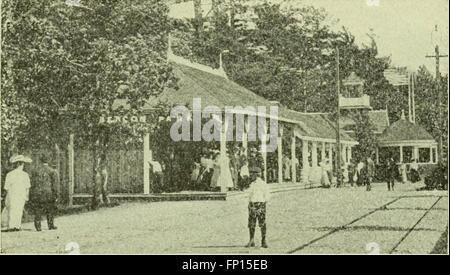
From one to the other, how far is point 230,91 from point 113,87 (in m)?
5.95

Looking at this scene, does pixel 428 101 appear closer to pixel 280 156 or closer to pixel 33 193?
pixel 280 156

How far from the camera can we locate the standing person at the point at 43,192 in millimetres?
14203

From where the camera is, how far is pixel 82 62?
1666 centimetres

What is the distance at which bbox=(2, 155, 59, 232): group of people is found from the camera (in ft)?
46.7

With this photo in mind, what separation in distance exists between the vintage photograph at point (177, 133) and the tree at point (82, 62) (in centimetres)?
3

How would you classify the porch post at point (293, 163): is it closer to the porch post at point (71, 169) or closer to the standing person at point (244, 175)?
the standing person at point (244, 175)

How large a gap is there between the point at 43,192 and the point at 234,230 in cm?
359

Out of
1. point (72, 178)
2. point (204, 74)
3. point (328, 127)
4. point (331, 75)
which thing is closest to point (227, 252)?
point (72, 178)

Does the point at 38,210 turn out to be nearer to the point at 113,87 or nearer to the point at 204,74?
the point at 113,87

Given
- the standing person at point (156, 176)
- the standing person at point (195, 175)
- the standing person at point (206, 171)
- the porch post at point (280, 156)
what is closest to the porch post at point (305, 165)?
the porch post at point (280, 156)

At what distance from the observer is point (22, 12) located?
15.2 m

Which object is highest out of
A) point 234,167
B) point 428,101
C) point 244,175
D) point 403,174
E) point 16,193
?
point 428,101

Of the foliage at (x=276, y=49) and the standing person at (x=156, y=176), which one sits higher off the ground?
the foliage at (x=276, y=49)

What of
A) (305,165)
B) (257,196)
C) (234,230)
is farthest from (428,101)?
(257,196)
